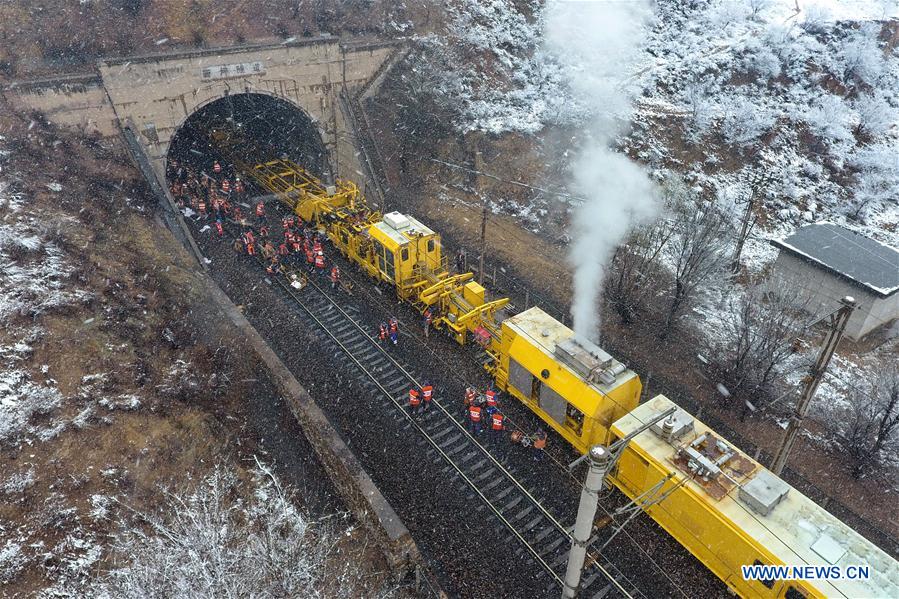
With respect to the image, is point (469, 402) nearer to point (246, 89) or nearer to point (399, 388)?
point (399, 388)

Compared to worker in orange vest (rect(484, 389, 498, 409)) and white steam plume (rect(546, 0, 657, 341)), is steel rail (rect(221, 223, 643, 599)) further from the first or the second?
white steam plume (rect(546, 0, 657, 341))

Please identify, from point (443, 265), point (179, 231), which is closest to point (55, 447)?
point (179, 231)

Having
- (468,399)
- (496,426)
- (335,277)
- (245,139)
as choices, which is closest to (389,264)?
(335,277)

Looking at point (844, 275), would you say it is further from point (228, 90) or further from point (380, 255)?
point (228, 90)

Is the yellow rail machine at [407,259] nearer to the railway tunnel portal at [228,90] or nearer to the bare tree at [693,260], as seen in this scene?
the railway tunnel portal at [228,90]

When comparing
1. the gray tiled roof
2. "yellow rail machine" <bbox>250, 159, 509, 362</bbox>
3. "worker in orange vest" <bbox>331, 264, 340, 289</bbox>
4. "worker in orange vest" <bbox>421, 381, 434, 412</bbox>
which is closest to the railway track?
"worker in orange vest" <bbox>421, 381, 434, 412</bbox>

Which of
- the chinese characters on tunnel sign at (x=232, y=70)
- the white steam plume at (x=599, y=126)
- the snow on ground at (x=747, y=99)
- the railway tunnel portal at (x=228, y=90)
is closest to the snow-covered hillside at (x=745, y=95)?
the snow on ground at (x=747, y=99)
